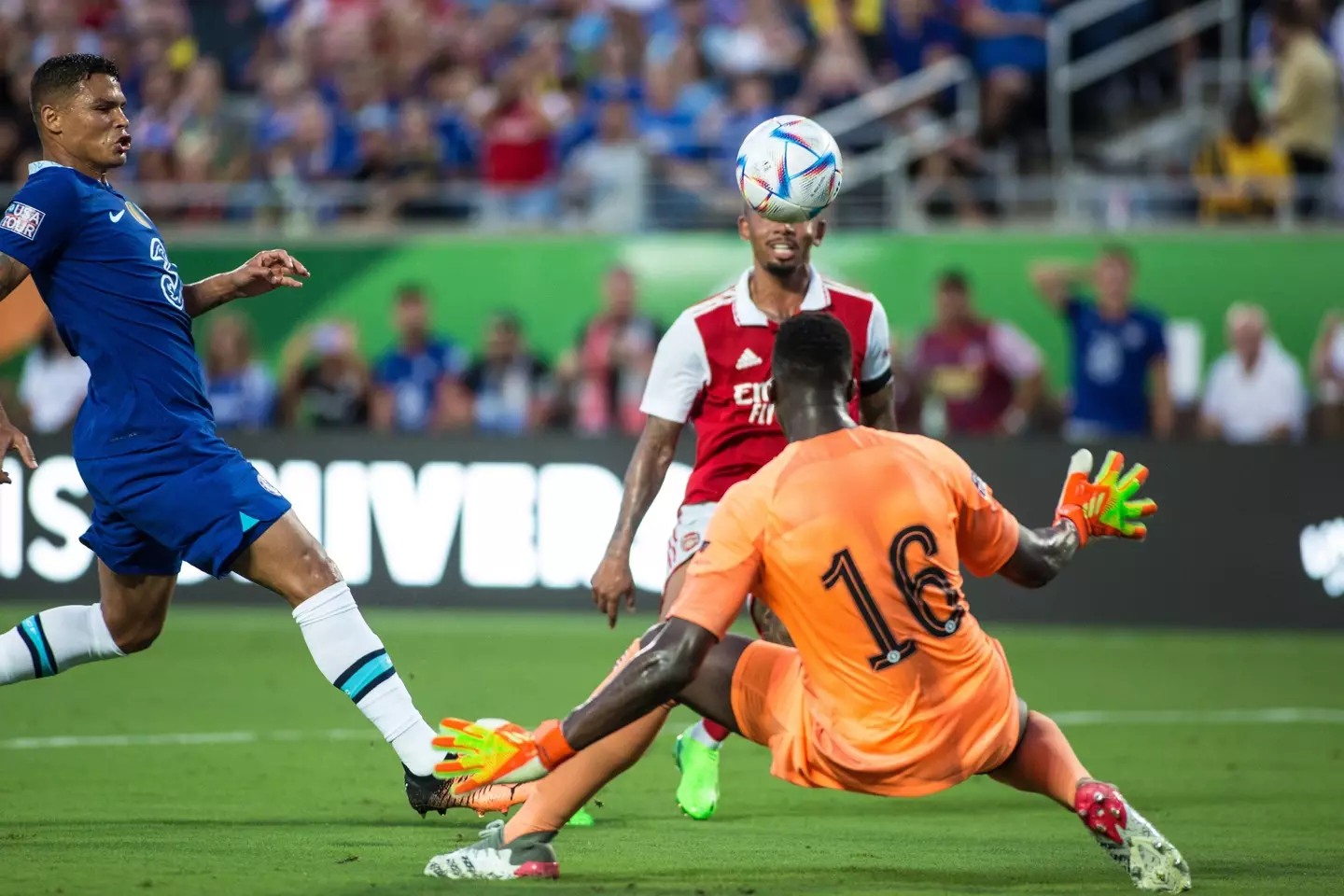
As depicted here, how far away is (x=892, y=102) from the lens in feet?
56.4

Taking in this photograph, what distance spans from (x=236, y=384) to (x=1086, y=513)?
1171cm

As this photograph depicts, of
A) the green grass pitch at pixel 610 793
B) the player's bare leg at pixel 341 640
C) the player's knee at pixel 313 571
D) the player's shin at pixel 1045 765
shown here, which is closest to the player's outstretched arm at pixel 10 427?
the player's bare leg at pixel 341 640

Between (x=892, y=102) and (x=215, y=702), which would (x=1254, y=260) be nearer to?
(x=892, y=102)

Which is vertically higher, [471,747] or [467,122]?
[467,122]

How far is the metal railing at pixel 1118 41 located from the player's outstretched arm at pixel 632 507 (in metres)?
11.3

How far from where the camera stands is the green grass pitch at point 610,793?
605cm

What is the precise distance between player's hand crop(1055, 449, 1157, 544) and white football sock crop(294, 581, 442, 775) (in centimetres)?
237

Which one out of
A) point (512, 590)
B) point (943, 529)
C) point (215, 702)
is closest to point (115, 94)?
point (943, 529)

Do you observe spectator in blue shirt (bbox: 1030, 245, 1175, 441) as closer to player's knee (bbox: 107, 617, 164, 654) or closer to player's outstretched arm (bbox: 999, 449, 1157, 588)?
player's outstretched arm (bbox: 999, 449, 1157, 588)

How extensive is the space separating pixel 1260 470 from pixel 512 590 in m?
5.46

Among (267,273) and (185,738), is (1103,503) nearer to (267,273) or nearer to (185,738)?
(267,273)

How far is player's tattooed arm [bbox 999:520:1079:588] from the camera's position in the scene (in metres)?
5.67

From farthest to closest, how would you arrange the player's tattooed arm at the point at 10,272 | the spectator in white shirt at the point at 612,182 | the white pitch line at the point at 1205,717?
the spectator in white shirt at the point at 612,182
the white pitch line at the point at 1205,717
the player's tattooed arm at the point at 10,272

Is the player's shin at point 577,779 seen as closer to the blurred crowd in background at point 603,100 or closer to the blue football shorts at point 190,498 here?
the blue football shorts at point 190,498
